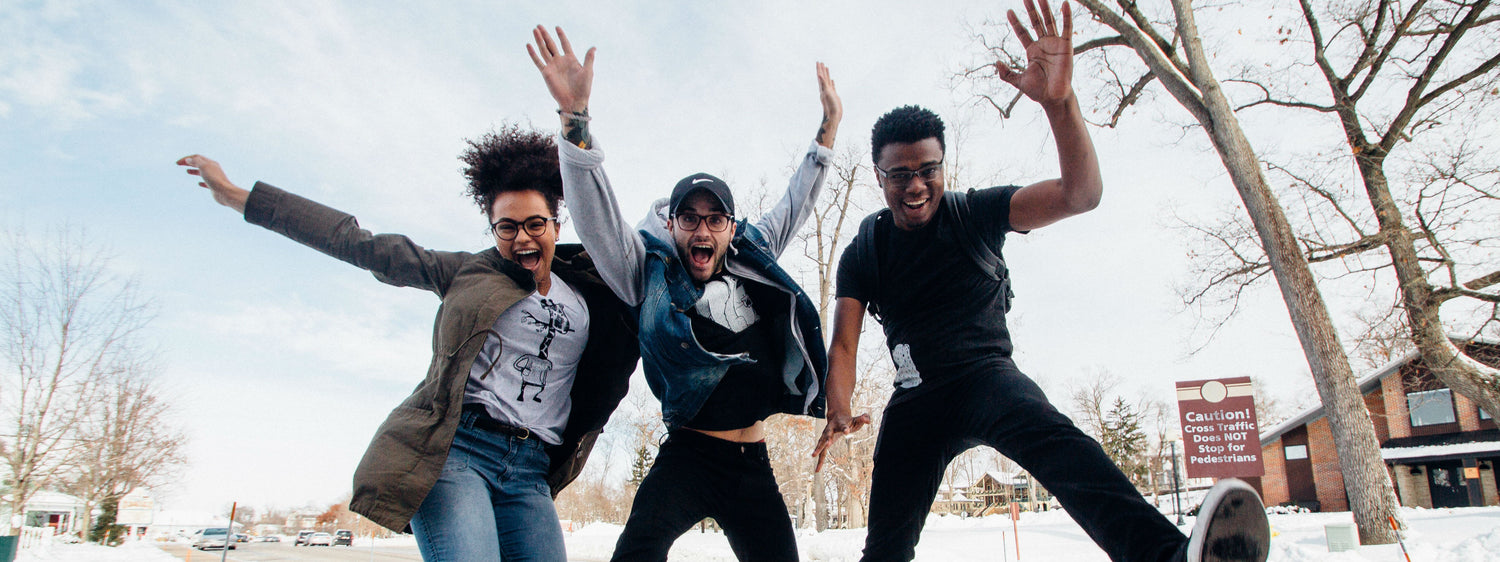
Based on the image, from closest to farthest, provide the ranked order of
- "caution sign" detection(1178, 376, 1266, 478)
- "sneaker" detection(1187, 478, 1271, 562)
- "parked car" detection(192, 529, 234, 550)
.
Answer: "sneaker" detection(1187, 478, 1271, 562), "caution sign" detection(1178, 376, 1266, 478), "parked car" detection(192, 529, 234, 550)

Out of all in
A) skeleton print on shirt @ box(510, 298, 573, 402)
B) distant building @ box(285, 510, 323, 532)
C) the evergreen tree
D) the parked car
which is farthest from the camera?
distant building @ box(285, 510, 323, 532)

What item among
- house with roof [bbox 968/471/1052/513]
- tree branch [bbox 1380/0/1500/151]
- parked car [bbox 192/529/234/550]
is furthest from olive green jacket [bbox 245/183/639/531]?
house with roof [bbox 968/471/1052/513]

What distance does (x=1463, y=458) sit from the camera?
106 feet

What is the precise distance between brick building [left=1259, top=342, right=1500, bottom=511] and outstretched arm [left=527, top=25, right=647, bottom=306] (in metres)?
38.7

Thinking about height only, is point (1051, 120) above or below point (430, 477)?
above

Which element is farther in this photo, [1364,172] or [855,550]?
[855,550]

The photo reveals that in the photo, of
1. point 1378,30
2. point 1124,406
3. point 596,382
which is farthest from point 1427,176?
point 1124,406

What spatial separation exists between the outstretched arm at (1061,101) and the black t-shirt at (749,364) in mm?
1153

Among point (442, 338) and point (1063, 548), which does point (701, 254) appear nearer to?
point (442, 338)

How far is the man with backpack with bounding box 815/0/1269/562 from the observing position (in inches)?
95.3

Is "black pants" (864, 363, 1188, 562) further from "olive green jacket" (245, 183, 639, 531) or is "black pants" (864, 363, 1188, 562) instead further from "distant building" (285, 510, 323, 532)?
"distant building" (285, 510, 323, 532)

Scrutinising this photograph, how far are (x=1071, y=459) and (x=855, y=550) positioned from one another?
14.5 metres

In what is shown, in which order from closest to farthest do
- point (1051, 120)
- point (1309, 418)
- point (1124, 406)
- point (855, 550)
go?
1. point (1051, 120)
2. point (855, 550)
3. point (1309, 418)
4. point (1124, 406)

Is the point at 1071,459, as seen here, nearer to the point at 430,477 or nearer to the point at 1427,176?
the point at 430,477
